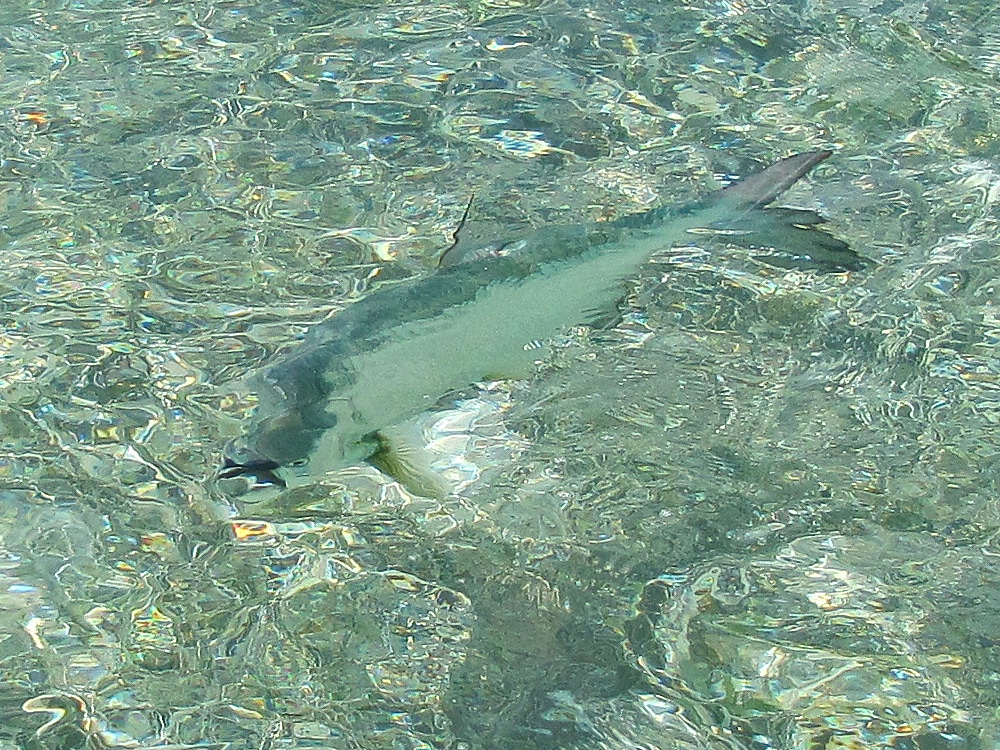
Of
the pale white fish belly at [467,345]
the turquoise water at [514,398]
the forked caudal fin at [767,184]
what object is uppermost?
the forked caudal fin at [767,184]

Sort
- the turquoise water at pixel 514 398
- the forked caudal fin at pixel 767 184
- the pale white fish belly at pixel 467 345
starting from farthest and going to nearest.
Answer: the forked caudal fin at pixel 767 184 → the pale white fish belly at pixel 467 345 → the turquoise water at pixel 514 398

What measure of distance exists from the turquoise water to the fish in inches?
8.8

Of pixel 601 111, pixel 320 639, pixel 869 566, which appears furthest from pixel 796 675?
pixel 601 111

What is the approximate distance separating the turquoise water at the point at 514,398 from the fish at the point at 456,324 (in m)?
0.22

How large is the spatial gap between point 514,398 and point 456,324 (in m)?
0.54

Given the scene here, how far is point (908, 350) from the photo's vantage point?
3824mm

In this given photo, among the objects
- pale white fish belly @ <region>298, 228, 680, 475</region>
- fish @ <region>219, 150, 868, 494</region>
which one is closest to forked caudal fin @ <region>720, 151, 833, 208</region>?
fish @ <region>219, 150, 868, 494</region>

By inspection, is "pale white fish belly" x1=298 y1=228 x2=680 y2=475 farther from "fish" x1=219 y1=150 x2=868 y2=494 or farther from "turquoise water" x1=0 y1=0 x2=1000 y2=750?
"turquoise water" x1=0 y1=0 x2=1000 y2=750

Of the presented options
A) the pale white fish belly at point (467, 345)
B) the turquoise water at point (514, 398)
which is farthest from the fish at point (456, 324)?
the turquoise water at point (514, 398)

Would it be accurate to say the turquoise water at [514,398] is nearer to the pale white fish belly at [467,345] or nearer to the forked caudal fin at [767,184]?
the pale white fish belly at [467,345]

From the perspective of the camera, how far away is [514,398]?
12.1 ft

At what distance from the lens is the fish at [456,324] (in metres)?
2.98

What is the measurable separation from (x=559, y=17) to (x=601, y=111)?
0.80m

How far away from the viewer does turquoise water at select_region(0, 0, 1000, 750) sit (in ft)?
9.48
